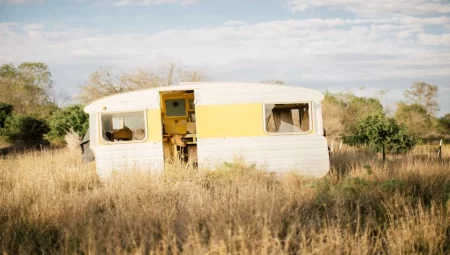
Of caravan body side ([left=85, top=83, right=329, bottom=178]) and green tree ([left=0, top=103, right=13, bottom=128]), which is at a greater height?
green tree ([left=0, top=103, right=13, bottom=128])

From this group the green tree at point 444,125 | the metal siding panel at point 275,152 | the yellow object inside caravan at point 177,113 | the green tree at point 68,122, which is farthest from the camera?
the green tree at point 444,125

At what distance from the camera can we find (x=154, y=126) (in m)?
10.6

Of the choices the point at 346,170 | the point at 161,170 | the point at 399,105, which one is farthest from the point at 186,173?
the point at 399,105

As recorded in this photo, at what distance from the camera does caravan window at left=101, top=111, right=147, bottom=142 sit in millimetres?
10742

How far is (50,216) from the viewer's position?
21.2 feet

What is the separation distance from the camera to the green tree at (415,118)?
38.0 m

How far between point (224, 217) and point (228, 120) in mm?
5268

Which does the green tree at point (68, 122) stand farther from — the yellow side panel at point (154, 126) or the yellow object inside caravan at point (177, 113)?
the yellow side panel at point (154, 126)

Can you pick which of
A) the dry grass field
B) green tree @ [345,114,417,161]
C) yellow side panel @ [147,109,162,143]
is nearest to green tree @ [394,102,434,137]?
green tree @ [345,114,417,161]

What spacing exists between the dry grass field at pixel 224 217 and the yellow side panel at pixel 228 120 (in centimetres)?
141

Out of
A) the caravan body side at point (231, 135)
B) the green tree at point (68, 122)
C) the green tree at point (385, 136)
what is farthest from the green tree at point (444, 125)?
the caravan body side at point (231, 135)

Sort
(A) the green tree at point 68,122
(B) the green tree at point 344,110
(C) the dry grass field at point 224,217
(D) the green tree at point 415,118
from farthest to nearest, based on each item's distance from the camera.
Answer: (D) the green tree at point 415,118
(B) the green tree at point 344,110
(A) the green tree at point 68,122
(C) the dry grass field at point 224,217

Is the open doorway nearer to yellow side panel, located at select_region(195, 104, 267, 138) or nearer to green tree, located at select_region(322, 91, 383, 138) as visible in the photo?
yellow side panel, located at select_region(195, 104, 267, 138)

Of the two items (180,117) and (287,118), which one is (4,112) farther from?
(287,118)
